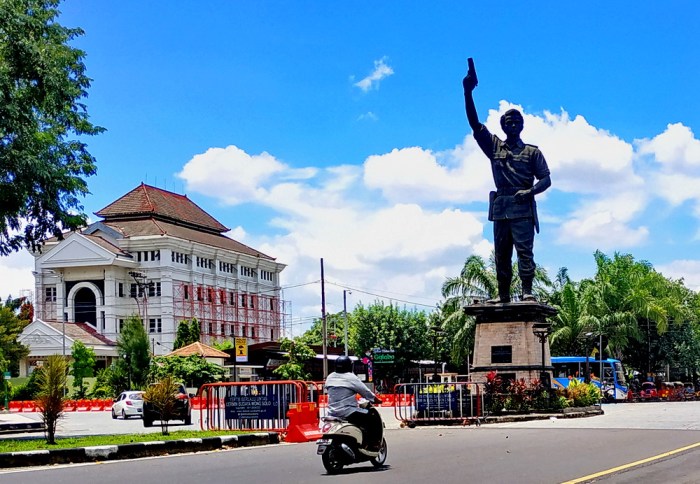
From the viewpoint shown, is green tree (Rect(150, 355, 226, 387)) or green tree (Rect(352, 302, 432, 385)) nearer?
green tree (Rect(150, 355, 226, 387))

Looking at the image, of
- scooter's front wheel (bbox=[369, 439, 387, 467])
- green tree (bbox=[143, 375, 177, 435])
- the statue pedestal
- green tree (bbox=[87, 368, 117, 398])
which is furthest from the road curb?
green tree (bbox=[87, 368, 117, 398])

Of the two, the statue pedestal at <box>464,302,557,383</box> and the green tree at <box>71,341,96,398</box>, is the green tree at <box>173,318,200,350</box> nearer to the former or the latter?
the green tree at <box>71,341,96,398</box>

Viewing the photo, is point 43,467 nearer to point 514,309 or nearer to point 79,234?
point 514,309

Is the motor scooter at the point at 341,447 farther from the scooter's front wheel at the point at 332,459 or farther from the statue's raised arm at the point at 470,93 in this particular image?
the statue's raised arm at the point at 470,93

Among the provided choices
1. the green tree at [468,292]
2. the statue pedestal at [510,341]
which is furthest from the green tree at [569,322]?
the statue pedestal at [510,341]

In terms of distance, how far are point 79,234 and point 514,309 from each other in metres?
54.4

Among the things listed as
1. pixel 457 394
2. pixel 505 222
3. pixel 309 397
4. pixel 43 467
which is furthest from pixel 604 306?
pixel 43 467

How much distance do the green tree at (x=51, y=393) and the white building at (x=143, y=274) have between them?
5316cm

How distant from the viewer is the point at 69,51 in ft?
72.6

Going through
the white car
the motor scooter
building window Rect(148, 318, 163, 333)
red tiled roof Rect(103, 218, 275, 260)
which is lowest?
the white car

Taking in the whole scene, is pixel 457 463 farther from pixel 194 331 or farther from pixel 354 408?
pixel 194 331

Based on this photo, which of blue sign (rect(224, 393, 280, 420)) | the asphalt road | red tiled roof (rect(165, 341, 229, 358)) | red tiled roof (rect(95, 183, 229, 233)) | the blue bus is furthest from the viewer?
red tiled roof (rect(95, 183, 229, 233))

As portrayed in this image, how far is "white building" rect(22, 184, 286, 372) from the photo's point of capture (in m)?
74.2

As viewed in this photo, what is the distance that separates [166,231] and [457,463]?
215ft
